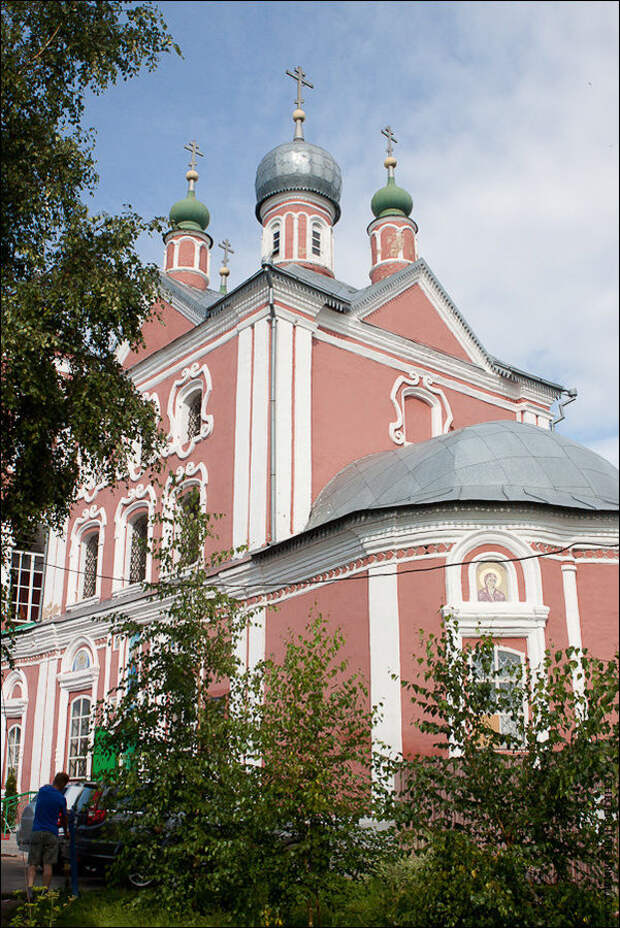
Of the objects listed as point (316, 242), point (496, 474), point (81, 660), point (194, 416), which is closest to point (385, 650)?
point (496, 474)

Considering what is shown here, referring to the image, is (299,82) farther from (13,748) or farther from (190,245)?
(13,748)

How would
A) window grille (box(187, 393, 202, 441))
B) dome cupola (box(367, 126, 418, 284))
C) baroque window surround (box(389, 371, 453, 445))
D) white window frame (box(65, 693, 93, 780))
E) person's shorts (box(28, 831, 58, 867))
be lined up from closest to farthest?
person's shorts (box(28, 831, 58, 867)), baroque window surround (box(389, 371, 453, 445)), window grille (box(187, 393, 202, 441)), white window frame (box(65, 693, 93, 780)), dome cupola (box(367, 126, 418, 284))

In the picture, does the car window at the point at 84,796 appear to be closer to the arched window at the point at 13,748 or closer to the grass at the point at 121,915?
the grass at the point at 121,915

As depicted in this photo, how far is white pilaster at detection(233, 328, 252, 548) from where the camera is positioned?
48.7ft

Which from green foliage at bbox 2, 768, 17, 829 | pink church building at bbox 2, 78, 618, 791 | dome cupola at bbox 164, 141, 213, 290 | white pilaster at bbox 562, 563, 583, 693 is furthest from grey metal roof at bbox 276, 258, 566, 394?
green foliage at bbox 2, 768, 17, 829

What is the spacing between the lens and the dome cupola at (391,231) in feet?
68.8

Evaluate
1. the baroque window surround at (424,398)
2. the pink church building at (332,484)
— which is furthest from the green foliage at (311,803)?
the baroque window surround at (424,398)

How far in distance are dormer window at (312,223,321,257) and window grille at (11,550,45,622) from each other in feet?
30.0

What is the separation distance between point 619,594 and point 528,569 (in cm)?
110

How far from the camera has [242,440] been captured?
15438 millimetres

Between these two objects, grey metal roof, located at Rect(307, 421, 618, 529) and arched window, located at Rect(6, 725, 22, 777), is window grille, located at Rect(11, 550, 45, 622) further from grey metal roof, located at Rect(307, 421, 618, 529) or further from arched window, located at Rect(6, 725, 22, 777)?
grey metal roof, located at Rect(307, 421, 618, 529)

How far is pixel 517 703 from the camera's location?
6320 mm

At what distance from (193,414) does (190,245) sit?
267 inches

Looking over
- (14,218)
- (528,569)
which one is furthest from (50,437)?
(528,569)
